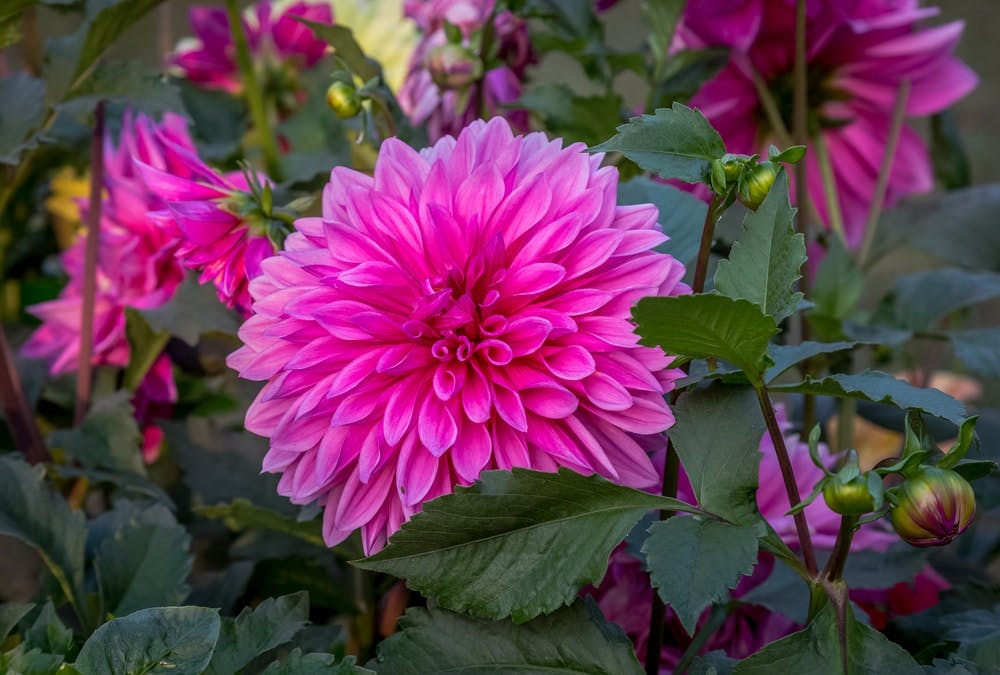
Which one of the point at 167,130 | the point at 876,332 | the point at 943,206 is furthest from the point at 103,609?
the point at 943,206

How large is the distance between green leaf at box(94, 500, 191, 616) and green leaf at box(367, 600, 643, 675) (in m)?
0.11

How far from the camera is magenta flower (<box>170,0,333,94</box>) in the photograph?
0.85m

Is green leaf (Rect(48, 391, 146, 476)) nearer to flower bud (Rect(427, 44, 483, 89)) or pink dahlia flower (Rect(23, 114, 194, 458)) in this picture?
pink dahlia flower (Rect(23, 114, 194, 458))

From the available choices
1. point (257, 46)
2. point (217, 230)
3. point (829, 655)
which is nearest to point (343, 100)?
point (217, 230)

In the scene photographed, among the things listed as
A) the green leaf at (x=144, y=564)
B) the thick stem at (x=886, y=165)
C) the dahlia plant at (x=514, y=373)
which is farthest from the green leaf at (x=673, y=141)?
the thick stem at (x=886, y=165)

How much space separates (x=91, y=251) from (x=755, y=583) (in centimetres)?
36

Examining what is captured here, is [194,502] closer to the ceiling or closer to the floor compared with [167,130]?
closer to the floor

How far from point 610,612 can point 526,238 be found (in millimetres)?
174

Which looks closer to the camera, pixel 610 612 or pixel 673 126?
pixel 673 126

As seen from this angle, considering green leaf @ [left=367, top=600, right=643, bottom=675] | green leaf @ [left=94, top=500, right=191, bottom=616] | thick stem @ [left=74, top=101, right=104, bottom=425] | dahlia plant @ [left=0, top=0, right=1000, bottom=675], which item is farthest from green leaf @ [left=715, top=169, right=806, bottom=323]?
thick stem @ [left=74, top=101, right=104, bottom=425]

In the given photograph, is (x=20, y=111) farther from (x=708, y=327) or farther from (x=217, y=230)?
(x=708, y=327)

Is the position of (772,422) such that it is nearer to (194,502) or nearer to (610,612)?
(610,612)

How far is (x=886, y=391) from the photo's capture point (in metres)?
0.33

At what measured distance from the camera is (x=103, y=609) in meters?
0.44
